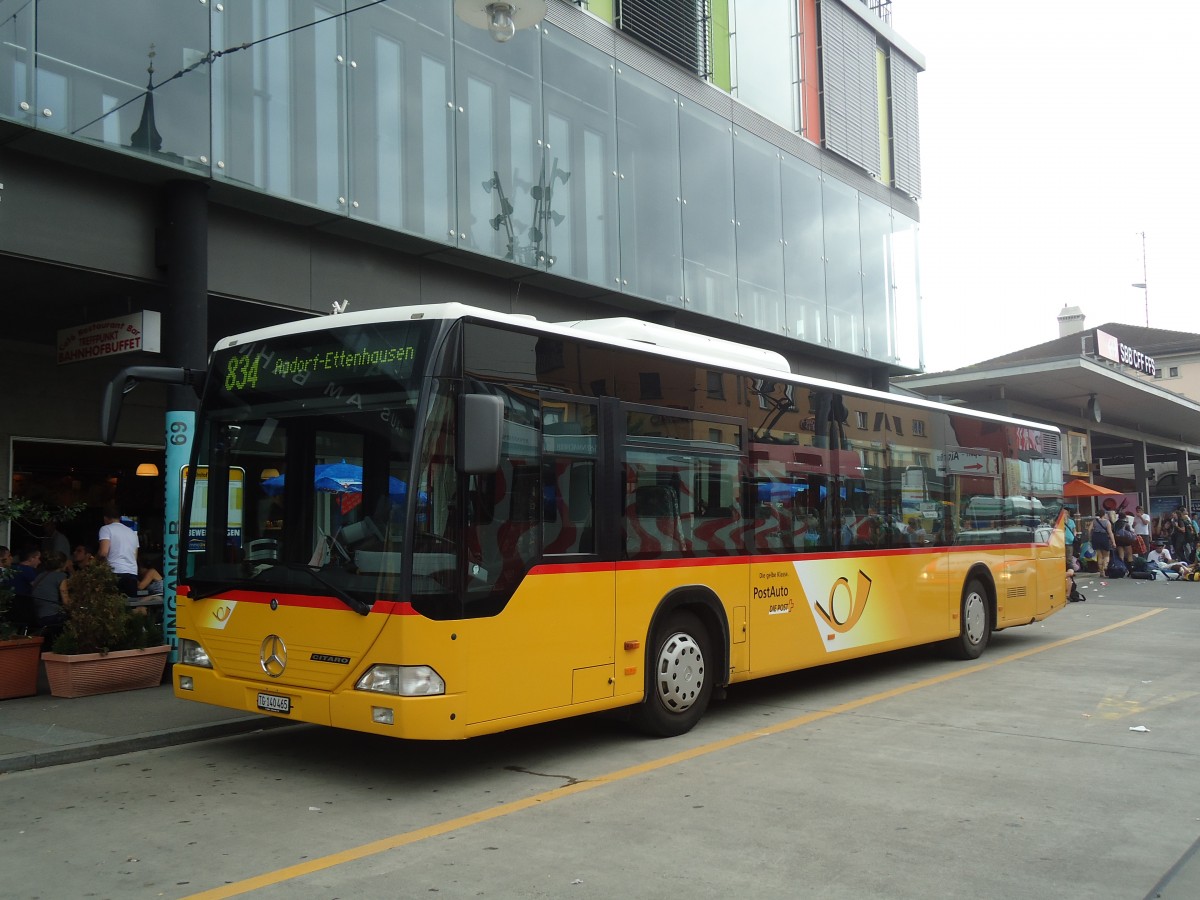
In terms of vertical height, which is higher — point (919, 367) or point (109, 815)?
point (919, 367)

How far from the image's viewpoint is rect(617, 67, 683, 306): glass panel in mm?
17656

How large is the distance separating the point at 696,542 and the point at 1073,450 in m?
33.2

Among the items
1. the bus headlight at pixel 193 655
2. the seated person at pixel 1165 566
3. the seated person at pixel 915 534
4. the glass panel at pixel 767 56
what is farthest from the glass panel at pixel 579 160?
the seated person at pixel 1165 566

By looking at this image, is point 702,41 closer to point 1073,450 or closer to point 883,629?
point 883,629

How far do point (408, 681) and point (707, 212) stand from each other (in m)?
14.5

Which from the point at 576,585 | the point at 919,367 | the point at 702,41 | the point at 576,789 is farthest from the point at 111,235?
the point at 919,367

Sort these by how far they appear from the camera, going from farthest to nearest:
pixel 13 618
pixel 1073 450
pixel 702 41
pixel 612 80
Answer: pixel 1073 450
pixel 702 41
pixel 612 80
pixel 13 618

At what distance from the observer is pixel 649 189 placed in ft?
59.7

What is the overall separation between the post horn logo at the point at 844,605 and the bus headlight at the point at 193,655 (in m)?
5.53

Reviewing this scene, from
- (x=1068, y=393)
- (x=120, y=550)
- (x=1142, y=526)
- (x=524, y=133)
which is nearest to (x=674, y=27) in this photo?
(x=524, y=133)

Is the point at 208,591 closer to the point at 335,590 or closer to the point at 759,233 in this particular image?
the point at 335,590

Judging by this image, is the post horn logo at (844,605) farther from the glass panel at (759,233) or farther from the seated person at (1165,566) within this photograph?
the seated person at (1165,566)

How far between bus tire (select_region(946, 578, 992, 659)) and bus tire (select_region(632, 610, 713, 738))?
5403 millimetres

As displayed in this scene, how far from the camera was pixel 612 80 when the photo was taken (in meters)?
17.5
